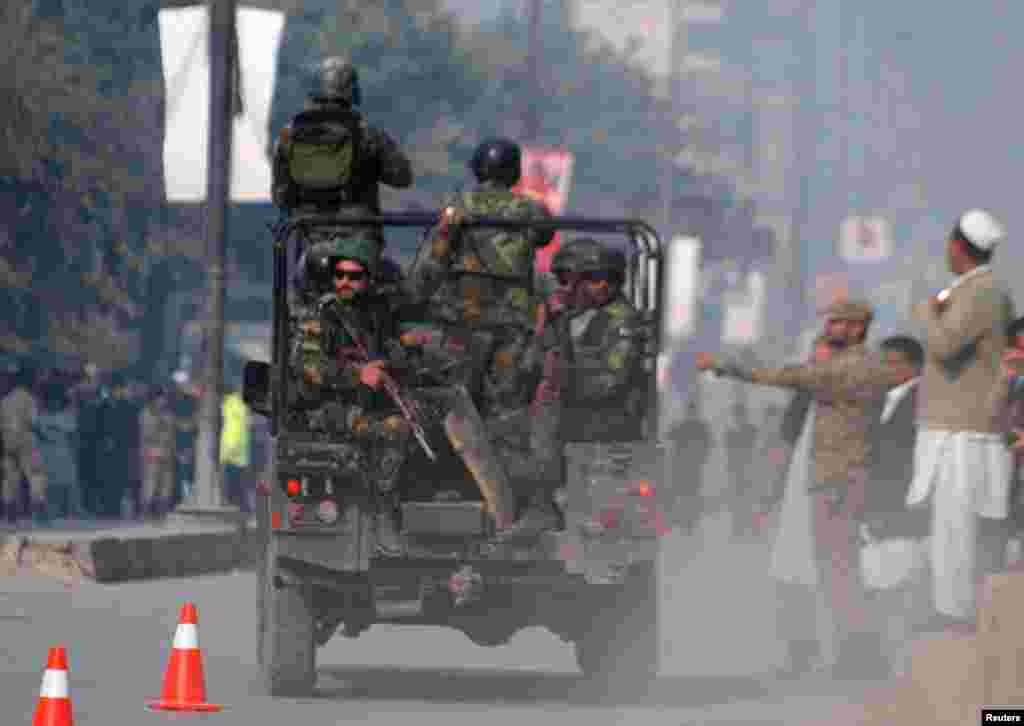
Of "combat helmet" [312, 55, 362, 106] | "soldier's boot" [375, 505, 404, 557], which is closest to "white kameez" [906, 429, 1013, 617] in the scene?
"soldier's boot" [375, 505, 404, 557]

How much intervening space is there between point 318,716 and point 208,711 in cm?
46

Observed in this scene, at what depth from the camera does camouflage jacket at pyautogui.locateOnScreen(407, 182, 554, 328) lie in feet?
50.7

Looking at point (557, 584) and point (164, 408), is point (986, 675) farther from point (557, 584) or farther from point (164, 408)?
point (164, 408)

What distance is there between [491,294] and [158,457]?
889 inches

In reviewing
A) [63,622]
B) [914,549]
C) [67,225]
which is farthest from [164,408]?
[914,549]

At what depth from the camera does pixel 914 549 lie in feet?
53.7

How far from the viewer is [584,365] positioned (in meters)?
15.4

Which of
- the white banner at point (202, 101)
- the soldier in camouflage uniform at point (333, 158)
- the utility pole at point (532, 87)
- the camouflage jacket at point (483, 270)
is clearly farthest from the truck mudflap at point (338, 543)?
the utility pole at point (532, 87)

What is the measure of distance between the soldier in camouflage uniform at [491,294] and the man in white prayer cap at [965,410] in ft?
5.86

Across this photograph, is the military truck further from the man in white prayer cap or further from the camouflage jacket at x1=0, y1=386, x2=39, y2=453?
the camouflage jacket at x1=0, y1=386, x2=39, y2=453

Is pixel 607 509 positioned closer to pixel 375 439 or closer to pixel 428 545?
pixel 428 545

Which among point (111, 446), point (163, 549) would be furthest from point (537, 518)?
point (111, 446)

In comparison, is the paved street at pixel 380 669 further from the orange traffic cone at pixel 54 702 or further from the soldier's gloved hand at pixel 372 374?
the orange traffic cone at pixel 54 702

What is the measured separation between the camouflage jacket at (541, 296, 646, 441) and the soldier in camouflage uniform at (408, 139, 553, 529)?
0.16 metres
